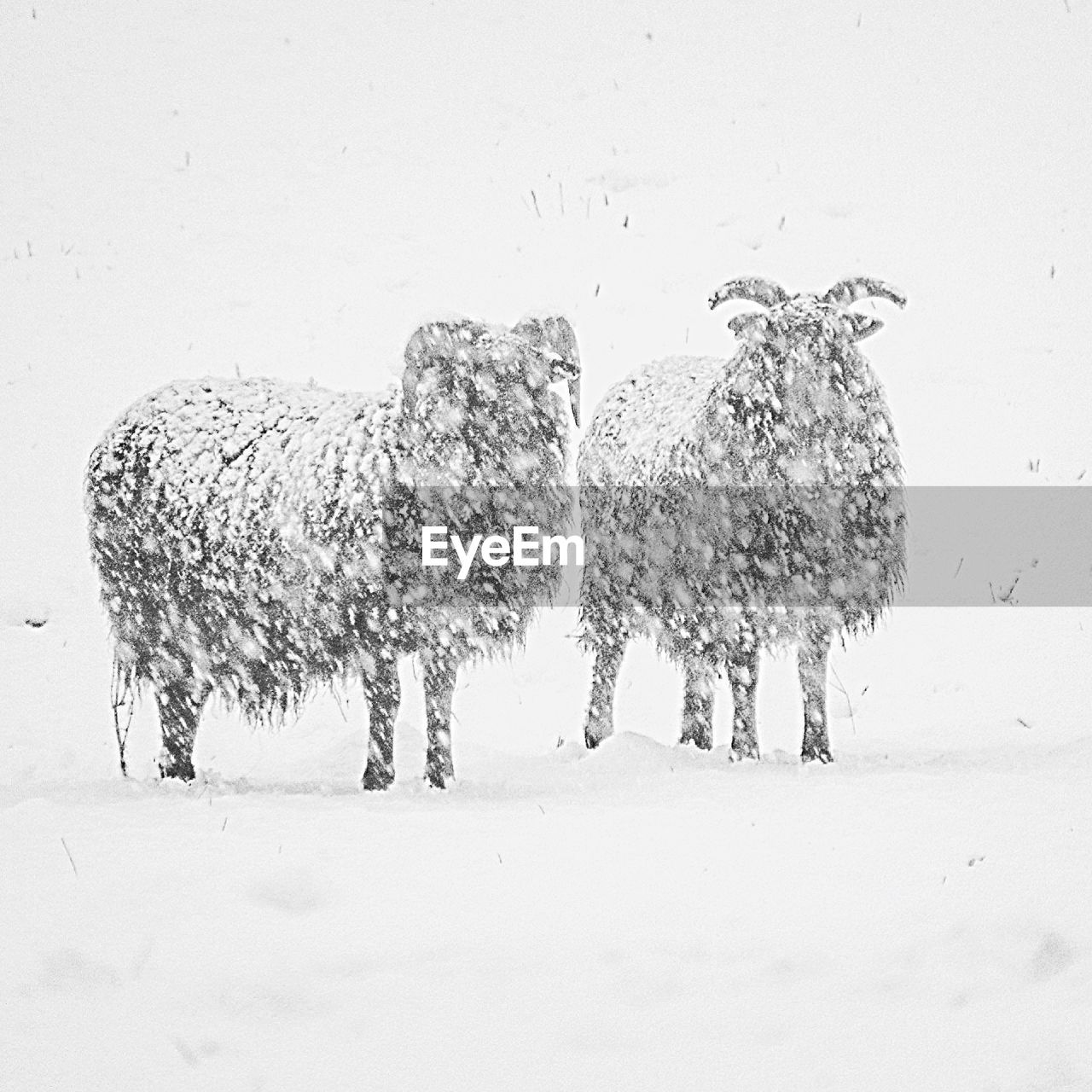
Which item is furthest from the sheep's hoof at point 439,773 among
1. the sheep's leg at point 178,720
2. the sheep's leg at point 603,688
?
the sheep's leg at point 603,688

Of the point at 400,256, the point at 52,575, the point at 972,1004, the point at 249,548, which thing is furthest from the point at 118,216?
the point at 972,1004

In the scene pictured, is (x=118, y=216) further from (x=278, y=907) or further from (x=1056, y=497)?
(x=278, y=907)

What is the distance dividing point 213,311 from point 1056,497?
702 centimetres

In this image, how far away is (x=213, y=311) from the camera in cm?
1223

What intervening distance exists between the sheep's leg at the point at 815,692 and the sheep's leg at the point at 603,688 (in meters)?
1.32

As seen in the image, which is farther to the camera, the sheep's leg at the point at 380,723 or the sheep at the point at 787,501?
the sheep at the point at 787,501

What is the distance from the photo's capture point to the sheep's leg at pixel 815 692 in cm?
641

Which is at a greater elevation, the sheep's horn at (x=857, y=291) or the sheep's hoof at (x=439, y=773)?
the sheep's horn at (x=857, y=291)

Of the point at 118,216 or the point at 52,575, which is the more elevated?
the point at 118,216

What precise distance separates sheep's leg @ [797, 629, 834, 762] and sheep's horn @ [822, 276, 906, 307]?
5.12ft

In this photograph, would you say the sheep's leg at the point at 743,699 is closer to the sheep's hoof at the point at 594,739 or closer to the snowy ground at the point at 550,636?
the snowy ground at the point at 550,636

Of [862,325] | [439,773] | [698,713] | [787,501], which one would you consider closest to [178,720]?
[439,773]

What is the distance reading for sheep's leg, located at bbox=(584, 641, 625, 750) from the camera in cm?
759

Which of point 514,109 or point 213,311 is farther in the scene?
point 514,109
